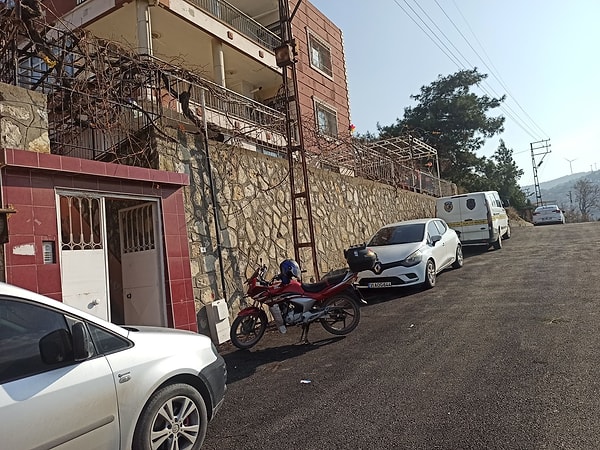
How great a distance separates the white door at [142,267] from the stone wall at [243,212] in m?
0.73

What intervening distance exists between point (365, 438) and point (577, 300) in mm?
5690

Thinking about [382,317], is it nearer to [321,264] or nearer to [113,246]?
[321,264]

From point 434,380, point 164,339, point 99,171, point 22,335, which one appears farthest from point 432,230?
point 22,335

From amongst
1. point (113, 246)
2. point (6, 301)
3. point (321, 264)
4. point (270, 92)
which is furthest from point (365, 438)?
point (270, 92)

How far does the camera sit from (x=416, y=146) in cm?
2134

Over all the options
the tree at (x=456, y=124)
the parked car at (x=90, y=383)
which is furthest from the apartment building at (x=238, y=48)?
the tree at (x=456, y=124)

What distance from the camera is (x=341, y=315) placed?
6.78 metres

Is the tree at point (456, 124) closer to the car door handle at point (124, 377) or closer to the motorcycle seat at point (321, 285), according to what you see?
the motorcycle seat at point (321, 285)

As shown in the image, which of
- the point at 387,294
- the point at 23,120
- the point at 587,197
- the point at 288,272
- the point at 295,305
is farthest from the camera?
the point at 587,197

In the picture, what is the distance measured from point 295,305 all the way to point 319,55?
16294 mm

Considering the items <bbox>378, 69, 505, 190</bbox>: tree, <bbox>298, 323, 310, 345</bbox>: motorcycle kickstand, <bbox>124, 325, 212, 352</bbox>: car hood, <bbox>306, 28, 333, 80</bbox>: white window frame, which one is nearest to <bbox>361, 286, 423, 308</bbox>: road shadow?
<bbox>298, 323, 310, 345</bbox>: motorcycle kickstand

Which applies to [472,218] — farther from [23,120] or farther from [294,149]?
[23,120]

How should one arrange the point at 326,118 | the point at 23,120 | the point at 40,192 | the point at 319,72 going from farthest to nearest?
the point at 326,118, the point at 319,72, the point at 23,120, the point at 40,192

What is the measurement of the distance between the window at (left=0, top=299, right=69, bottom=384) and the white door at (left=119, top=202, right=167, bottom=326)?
3.93m
